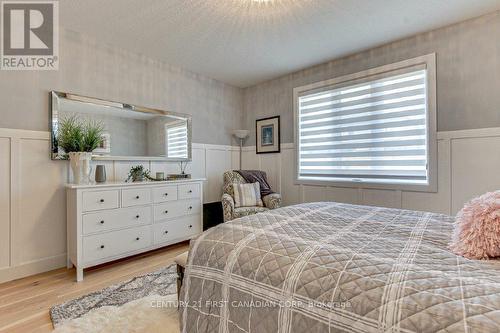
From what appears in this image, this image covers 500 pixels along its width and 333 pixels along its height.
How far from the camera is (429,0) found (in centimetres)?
216

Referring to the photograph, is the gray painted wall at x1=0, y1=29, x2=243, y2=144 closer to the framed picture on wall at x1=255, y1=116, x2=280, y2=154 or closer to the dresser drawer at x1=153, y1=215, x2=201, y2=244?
the framed picture on wall at x1=255, y1=116, x2=280, y2=154

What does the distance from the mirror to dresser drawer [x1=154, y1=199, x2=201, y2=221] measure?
679mm

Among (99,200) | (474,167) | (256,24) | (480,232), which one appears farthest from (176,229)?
(474,167)

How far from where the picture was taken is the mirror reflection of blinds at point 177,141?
3476mm

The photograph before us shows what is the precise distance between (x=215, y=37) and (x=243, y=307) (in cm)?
272

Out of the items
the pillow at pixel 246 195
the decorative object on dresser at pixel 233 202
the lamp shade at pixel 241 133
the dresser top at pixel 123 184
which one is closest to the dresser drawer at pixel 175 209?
the dresser top at pixel 123 184

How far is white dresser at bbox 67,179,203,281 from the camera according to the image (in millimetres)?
2328

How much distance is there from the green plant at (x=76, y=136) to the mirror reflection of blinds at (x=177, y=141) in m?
0.93

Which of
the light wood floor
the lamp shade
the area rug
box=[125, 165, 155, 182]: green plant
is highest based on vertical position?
the lamp shade

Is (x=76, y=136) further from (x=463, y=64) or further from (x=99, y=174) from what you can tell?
(x=463, y=64)

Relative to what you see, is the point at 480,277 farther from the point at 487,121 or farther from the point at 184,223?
the point at 184,223

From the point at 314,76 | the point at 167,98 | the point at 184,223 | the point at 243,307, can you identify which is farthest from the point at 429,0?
the point at 184,223

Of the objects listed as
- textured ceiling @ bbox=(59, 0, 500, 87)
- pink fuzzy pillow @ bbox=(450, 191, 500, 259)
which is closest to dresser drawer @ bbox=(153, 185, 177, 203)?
textured ceiling @ bbox=(59, 0, 500, 87)

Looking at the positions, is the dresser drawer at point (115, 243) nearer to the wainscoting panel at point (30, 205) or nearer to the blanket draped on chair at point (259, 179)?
the wainscoting panel at point (30, 205)
